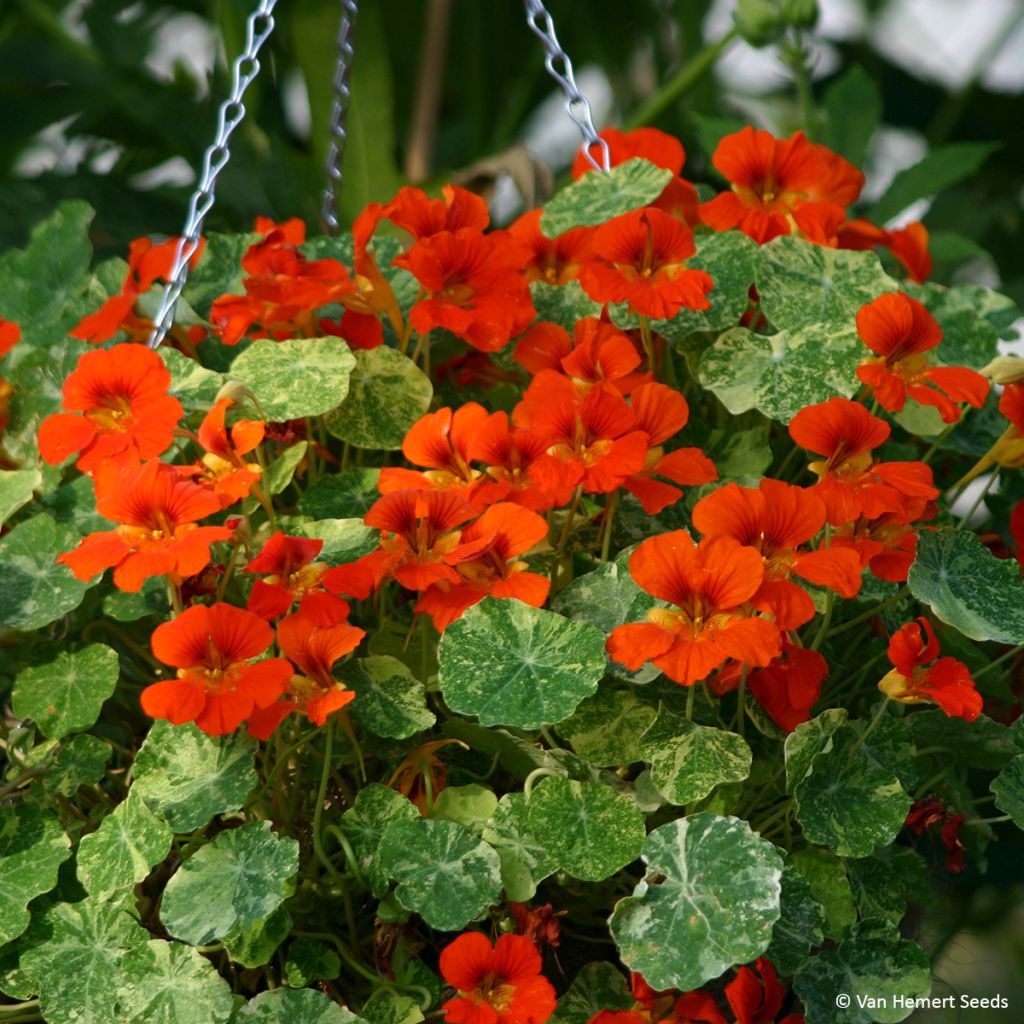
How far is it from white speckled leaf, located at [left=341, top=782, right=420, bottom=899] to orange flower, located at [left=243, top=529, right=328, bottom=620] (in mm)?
111

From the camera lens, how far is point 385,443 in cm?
81

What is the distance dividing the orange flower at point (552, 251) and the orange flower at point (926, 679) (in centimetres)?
34

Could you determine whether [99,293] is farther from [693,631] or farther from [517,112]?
[517,112]

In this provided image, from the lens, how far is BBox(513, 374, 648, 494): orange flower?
682mm

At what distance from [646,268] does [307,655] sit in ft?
0.96

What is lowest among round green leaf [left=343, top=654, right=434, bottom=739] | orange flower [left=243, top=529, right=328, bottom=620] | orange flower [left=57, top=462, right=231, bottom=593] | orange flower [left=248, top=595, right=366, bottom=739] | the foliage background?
the foliage background

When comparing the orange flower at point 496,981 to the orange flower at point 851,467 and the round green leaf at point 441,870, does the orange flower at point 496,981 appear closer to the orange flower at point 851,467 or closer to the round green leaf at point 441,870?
the round green leaf at point 441,870

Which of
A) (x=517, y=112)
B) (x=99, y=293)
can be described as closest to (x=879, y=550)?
(x=99, y=293)

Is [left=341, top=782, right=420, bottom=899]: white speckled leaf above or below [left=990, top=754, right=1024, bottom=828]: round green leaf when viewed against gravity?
below

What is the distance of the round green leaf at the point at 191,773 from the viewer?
2.24 feet

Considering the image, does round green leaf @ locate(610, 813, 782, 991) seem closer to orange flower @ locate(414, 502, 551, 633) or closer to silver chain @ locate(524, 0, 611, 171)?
orange flower @ locate(414, 502, 551, 633)

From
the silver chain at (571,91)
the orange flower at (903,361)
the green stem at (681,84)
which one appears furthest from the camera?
the green stem at (681,84)

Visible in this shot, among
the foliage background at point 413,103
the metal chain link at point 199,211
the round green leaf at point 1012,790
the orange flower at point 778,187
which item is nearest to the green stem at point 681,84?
the foliage background at point 413,103

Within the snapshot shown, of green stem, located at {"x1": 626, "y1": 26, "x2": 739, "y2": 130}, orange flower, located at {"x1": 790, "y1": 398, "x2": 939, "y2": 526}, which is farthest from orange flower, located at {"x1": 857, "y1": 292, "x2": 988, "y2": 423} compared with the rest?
green stem, located at {"x1": 626, "y1": 26, "x2": 739, "y2": 130}
